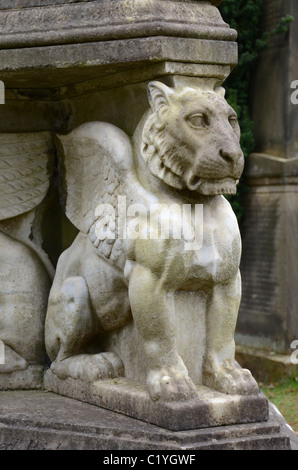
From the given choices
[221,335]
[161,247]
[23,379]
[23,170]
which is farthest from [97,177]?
[23,379]

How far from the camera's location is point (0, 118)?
4.38 metres

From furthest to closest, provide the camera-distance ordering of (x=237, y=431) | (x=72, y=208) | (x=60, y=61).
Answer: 1. (x=72, y=208)
2. (x=60, y=61)
3. (x=237, y=431)

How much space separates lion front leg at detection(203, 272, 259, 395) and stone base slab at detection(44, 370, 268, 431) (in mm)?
75

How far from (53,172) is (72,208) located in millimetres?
300

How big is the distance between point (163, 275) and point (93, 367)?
58cm

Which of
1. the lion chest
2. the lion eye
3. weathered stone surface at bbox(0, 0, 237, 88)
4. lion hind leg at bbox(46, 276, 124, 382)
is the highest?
weathered stone surface at bbox(0, 0, 237, 88)

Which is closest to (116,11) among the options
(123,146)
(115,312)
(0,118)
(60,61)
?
(60,61)

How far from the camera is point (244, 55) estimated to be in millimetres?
7863

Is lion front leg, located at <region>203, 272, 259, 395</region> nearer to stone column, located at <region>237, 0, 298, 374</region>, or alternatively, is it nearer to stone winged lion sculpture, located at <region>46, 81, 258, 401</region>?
stone winged lion sculpture, located at <region>46, 81, 258, 401</region>

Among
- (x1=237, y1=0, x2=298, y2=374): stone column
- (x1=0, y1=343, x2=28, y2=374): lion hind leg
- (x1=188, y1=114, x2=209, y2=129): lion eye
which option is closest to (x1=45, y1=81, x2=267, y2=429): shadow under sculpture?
(x1=188, y1=114, x2=209, y2=129): lion eye

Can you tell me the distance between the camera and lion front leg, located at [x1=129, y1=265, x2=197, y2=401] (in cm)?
365

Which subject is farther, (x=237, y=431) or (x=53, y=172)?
(x=53, y=172)
